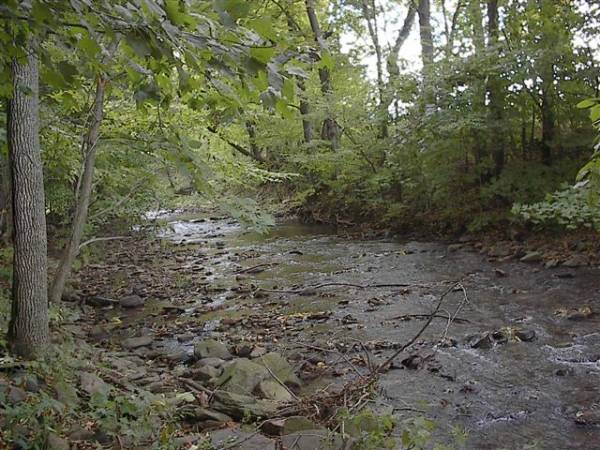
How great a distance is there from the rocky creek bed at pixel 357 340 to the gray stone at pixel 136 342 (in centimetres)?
3

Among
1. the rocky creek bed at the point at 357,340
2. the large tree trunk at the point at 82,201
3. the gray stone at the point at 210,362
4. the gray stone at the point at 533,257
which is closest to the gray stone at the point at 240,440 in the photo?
the rocky creek bed at the point at 357,340

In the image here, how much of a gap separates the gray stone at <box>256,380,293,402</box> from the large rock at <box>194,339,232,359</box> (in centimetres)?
135

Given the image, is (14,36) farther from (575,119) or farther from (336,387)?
(575,119)

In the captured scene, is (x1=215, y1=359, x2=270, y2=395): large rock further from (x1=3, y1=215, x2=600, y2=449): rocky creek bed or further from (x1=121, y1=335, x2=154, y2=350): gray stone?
(x1=121, y1=335, x2=154, y2=350): gray stone

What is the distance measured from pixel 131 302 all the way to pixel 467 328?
219 inches

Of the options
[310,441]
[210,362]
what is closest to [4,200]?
[210,362]

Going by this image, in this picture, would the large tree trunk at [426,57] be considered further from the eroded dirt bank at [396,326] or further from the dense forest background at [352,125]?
the eroded dirt bank at [396,326]

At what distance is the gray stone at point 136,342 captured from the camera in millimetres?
6832

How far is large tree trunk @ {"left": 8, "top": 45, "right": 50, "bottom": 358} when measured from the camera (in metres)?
4.39

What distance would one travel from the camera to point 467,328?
273 inches

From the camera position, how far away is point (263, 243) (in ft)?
49.3

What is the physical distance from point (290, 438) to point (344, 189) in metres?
13.9

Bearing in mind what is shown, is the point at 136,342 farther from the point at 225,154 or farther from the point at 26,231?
the point at 225,154

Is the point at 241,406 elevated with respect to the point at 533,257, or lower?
lower
